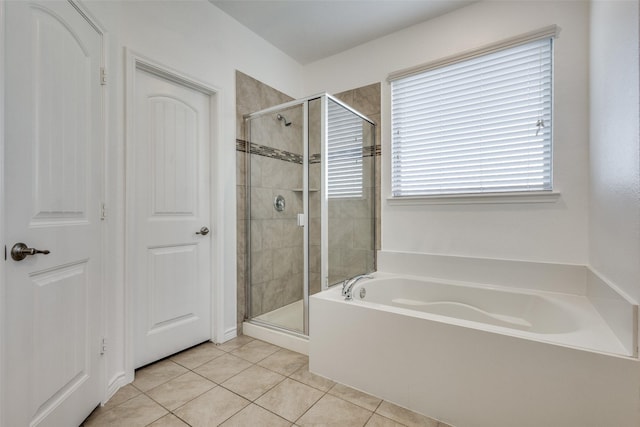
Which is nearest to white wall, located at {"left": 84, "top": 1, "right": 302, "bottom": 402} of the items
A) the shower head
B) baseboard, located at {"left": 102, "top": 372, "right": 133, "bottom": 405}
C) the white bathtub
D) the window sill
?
baseboard, located at {"left": 102, "top": 372, "right": 133, "bottom": 405}

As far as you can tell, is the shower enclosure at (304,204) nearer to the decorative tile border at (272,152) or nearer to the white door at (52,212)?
the decorative tile border at (272,152)

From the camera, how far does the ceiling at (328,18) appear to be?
2.30 metres

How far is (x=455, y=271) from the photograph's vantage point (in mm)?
2326

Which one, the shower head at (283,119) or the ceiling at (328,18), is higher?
the ceiling at (328,18)

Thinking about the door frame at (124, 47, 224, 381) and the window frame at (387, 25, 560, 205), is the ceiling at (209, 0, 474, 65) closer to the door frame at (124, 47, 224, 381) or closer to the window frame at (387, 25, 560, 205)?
the window frame at (387, 25, 560, 205)

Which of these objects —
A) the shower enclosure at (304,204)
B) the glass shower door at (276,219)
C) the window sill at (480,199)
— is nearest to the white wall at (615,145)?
the window sill at (480,199)

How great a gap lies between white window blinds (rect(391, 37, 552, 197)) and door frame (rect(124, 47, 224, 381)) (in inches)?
60.2

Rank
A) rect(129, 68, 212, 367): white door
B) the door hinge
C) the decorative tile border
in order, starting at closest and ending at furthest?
1. the door hinge
2. rect(129, 68, 212, 367): white door
3. the decorative tile border

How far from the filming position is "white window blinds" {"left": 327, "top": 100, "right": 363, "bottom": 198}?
2242mm

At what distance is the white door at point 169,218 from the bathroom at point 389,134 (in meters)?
0.10

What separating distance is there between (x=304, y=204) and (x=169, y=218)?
3.14 feet

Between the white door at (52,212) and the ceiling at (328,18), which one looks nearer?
the white door at (52,212)

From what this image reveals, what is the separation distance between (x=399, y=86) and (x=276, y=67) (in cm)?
120

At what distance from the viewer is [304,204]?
2266 millimetres
